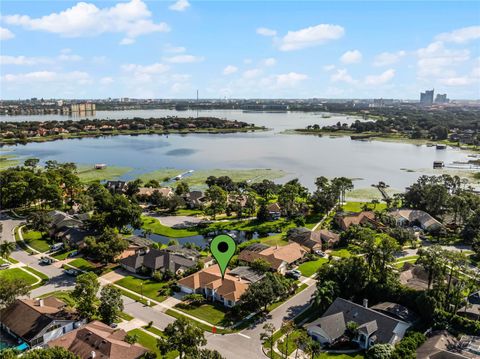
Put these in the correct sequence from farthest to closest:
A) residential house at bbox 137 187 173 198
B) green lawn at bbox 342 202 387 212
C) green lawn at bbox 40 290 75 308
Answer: residential house at bbox 137 187 173 198
green lawn at bbox 342 202 387 212
green lawn at bbox 40 290 75 308

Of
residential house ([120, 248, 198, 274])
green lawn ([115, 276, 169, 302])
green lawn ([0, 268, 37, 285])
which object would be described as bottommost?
green lawn ([0, 268, 37, 285])

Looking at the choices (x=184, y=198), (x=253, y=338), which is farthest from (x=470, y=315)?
(x=184, y=198)

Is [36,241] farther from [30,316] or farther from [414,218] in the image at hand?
[414,218]

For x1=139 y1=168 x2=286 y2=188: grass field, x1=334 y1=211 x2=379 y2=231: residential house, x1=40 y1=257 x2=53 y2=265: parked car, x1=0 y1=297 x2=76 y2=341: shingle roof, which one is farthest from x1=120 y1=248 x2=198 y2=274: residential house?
x1=139 y1=168 x2=286 y2=188: grass field

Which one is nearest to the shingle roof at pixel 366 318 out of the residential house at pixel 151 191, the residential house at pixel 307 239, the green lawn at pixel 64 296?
the residential house at pixel 307 239

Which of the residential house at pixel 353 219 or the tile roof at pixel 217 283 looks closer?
the tile roof at pixel 217 283

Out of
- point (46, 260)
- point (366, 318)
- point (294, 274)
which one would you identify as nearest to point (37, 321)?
point (46, 260)

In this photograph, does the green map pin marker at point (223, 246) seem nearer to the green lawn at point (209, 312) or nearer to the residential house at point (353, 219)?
the green lawn at point (209, 312)

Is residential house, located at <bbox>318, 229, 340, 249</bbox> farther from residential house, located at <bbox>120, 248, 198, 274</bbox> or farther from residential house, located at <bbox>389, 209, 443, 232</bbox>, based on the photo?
residential house, located at <bbox>120, 248, 198, 274</bbox>
